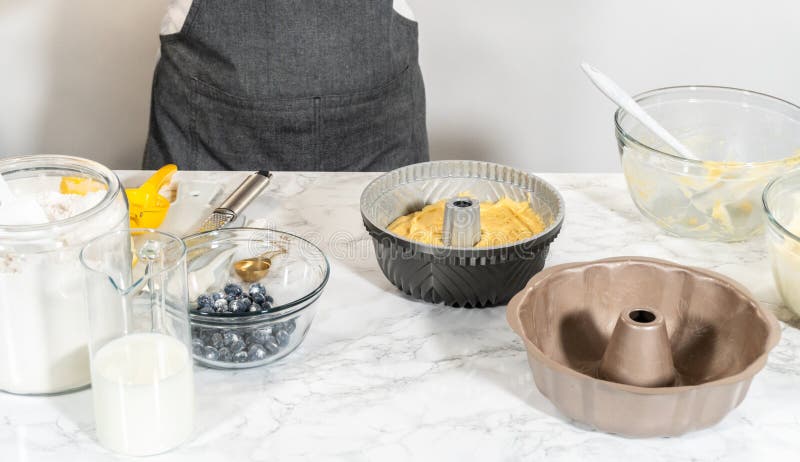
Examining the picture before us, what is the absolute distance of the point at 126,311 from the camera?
0.85 m

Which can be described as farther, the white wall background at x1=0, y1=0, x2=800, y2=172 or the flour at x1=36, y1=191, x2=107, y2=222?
the white wall background at x1=0, y1=0, x2=800, y2=172

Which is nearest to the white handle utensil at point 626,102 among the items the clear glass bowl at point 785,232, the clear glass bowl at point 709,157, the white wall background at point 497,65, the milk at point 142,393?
the clear glass bowl at point 709,157

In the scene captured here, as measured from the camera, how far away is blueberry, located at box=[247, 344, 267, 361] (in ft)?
3.19

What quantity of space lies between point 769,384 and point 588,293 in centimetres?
21

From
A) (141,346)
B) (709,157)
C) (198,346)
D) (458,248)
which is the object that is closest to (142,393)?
(141,346)

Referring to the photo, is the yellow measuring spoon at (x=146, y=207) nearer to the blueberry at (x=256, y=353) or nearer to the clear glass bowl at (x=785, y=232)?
the blueberry at (x=256, y=353)

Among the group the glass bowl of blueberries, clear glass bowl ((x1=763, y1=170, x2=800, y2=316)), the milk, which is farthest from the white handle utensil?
the milk

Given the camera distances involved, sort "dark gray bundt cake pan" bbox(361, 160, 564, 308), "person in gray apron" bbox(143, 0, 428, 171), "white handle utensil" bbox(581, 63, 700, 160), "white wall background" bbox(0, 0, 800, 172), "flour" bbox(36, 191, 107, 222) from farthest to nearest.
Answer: "white wall background" bbox(0, 0, 800, 172) → "person in gray apron" bbox(143, 0, 428, 171) → "white handle utensil" bbox(581, 63, 700, 160) → "dark gray bundt cake pan" bbox(361, 160, 564, 308) → "flour" bbox(36, 191, 107, 222)

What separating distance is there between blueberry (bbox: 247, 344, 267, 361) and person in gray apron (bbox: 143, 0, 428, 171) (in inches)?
33.9

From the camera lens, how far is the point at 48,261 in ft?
2.89

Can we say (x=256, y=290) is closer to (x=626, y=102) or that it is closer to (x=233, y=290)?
(x=233, y=290)

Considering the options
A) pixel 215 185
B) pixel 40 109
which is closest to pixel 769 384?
pixel 215 185

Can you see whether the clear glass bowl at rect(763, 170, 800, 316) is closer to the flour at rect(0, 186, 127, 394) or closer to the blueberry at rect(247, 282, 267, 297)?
the blueberry at rect(247, 282, 267, 297)

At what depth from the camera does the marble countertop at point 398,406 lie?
87 cm
